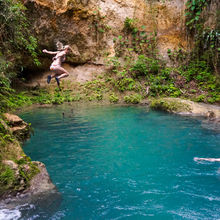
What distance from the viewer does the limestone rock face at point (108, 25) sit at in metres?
14.0

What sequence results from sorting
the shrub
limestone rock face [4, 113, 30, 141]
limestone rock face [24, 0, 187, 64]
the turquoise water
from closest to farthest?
the turquoise water < limestone rock face [4, 113, 30, 141] < the shrub < limestone rock face [24, 0, 187, 64]

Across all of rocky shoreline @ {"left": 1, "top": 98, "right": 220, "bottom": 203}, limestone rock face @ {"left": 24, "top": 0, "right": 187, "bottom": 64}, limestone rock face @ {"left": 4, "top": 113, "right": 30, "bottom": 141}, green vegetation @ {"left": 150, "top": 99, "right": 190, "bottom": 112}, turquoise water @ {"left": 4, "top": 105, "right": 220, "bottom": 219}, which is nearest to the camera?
turquoise water @ {"left": 4, "top": 105, "right": 220, "bottom": 219}

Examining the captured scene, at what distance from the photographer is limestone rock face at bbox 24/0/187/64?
1405cm

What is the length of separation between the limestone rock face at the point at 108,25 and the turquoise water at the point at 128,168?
842 centimetres

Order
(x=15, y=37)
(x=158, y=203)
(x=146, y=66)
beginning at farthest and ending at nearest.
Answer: (x=146, y=66) → (x=15, y=37) → (x=158, y=203)

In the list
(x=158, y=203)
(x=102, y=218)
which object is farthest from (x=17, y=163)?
(x=158, y=203)

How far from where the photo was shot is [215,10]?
1281cm

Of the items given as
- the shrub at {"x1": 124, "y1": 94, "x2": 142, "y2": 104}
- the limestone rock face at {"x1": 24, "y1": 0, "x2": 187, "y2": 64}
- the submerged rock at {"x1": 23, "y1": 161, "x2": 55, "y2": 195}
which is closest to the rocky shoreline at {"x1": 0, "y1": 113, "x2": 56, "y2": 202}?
the submerged rock at {"x1": 23, "y1": 161, "x2": 55, "y2": 195}

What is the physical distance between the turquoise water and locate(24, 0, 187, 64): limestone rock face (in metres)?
8.42

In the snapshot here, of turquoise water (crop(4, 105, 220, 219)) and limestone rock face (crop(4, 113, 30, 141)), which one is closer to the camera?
turquoise water (crop(4, 105, 220, 219))

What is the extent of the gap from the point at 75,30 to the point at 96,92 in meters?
4.65

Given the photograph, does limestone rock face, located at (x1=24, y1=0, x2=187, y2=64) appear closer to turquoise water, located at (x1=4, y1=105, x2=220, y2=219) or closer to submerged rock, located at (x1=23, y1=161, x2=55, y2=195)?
turquoise water, located at (x1=4, y1=105, x2=220, y2=219)

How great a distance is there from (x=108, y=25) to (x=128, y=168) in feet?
42.2

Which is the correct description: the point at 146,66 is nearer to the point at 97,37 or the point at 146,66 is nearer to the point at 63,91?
the point at 97,37
